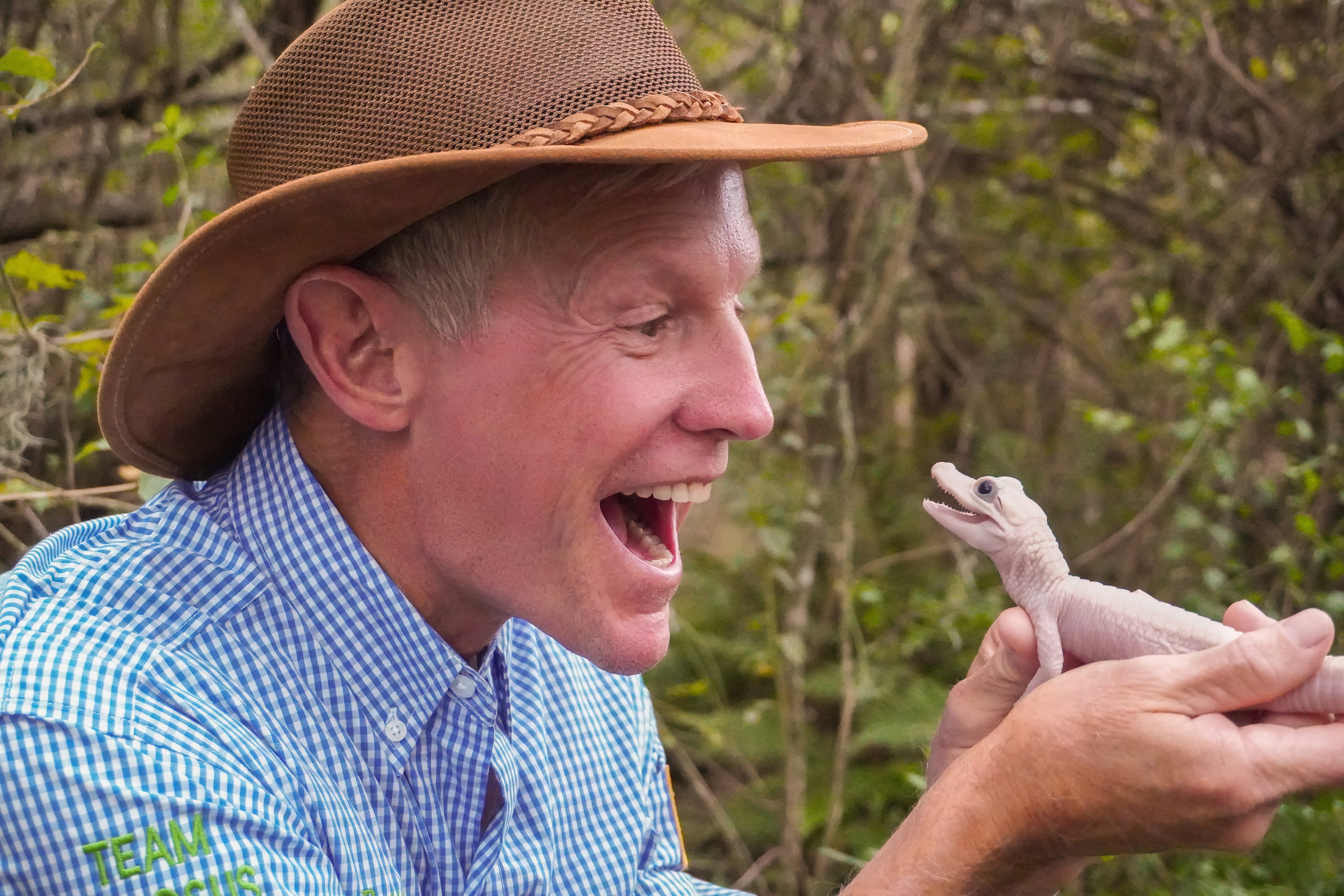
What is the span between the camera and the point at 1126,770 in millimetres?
1757

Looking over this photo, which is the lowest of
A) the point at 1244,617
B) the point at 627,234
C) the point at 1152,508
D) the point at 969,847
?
the point at 1152,508

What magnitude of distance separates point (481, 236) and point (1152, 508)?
3.65 meters

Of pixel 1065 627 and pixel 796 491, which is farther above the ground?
pixel 1065 627

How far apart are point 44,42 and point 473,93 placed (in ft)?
12.5

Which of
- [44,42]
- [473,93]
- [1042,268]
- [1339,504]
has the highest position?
[44,42]

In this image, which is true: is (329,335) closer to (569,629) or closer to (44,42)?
(569,629)

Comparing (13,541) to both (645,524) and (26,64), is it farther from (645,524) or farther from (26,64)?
(645,524)

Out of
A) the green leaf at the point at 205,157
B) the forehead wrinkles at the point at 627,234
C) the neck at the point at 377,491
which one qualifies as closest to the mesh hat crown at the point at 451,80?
the forehead wrinkles at the point at 627,234

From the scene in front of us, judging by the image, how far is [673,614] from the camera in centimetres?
520

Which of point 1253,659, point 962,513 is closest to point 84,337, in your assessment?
point 962,513

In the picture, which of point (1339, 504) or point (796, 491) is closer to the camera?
point (1339, 504)

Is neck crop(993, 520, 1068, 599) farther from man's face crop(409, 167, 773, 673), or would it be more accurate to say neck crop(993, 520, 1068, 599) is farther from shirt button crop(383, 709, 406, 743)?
shirt button crop(383, 709, 406, 743)

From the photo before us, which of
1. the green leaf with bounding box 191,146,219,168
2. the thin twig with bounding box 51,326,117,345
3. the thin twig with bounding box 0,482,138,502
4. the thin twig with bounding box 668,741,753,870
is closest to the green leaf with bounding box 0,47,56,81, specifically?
the thin twig with bounding box 51,326,117,345

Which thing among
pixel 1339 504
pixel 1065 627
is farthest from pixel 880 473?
pixel 1065 627
